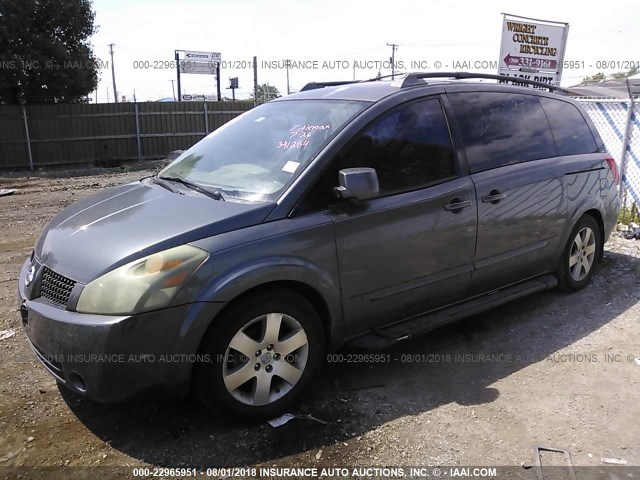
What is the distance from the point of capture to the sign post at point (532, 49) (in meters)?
9.36

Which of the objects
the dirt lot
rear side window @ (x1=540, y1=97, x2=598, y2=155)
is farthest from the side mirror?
rear side window @ (x1=540, y1=97, x2=598, y2=155)

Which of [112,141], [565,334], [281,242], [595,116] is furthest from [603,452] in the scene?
[112,141]

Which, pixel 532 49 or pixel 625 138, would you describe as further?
pixel 532 49

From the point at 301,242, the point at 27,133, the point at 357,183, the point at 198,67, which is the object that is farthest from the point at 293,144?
the point at 198,67

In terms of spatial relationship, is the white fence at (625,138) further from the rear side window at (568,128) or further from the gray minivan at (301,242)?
the gray minivan at (301,242)

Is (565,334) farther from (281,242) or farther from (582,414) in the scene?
(281,242)

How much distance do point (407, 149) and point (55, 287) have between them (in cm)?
227

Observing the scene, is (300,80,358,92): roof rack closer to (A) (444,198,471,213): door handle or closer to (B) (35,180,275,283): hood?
(A) (444,198,471,213): door handle

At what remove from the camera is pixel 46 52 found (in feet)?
60.3

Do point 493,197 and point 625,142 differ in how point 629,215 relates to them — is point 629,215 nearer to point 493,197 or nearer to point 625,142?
point 625,142

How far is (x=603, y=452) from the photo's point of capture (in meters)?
2.85

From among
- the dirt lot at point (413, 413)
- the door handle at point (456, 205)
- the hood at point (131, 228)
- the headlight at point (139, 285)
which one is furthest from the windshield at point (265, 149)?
the dirt lot at point (413, 413)

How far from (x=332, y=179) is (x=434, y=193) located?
801 millimetres

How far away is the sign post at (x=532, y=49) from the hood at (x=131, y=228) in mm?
7765
